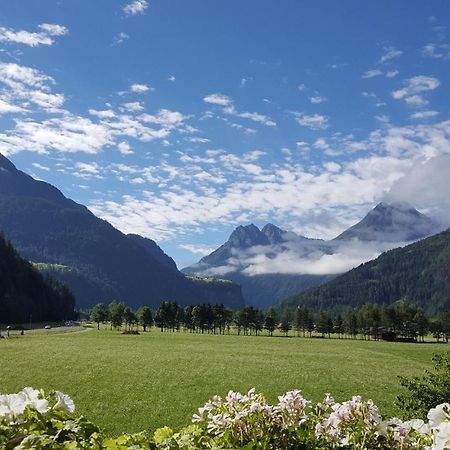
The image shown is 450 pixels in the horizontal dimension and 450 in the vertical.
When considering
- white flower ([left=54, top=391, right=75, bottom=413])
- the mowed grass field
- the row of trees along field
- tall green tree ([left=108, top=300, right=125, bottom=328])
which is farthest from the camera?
tall green tree ([left=108, top=300, right=125, bottom=328])

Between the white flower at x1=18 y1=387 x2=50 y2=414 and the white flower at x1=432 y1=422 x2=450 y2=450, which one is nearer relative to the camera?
the white flower at x1=432 y1=422 x2=450 y2=450

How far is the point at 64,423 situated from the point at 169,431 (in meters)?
1.16

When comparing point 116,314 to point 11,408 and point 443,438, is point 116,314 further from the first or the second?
point 443,438

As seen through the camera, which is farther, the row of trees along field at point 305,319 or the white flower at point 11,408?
the row of trees along field at point 305,319

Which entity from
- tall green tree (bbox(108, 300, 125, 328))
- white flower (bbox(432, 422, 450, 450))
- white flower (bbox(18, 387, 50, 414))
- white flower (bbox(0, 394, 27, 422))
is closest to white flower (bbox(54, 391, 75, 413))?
white flower (bbox(18, 387, 50, 414))

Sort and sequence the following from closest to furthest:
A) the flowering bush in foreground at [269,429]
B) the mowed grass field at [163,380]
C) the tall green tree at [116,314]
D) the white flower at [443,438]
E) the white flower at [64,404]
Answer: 1. the white flower at [443,438]
2. the white flower at [64,404]
3. the flowering bush in foreground at [269,429]
4. the mowed grass field at [163,380]
5. the tall green tree at [116,314]

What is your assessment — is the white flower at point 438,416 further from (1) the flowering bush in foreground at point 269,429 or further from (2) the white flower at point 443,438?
(2) the white flower at point 443,438

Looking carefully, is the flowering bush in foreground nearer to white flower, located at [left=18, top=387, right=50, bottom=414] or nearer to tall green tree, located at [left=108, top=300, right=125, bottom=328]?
white flower, located at [left=18, top=387, right=50, bottom=414]

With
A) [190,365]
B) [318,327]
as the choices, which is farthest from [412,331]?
[190,365]

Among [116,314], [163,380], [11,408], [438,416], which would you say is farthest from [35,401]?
[116,314]

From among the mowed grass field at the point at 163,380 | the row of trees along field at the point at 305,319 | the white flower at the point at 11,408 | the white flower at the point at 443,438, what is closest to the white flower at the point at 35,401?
the white flower at the point at 11,408

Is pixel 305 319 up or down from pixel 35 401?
down

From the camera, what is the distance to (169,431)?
16.3 ft

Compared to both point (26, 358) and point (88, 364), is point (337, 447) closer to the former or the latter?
point (88, 364)
